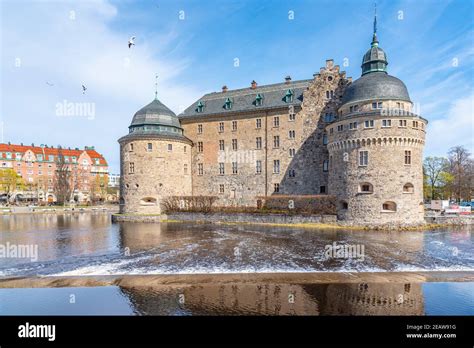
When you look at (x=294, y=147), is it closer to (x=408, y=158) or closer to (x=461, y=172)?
(x=408, y=158)

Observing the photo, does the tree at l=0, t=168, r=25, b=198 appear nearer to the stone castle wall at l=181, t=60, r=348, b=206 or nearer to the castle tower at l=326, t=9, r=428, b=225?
the stone castle wall at l=181, t=60, r=348, b=206

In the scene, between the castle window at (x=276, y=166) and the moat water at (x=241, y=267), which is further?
the castle window at (x=276, y=166)

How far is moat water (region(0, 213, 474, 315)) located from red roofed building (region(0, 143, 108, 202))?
63052mm

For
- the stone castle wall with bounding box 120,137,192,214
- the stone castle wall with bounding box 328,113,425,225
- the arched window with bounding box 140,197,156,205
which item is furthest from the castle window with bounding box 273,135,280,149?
the arched window with bounding box 140,197,156,205

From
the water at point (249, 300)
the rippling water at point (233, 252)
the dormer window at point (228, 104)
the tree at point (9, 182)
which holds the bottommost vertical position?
the rippling water at point (233, 252)

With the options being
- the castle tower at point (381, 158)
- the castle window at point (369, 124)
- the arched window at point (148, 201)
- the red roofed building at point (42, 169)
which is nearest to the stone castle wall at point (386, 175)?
the castle tower at point (381, 158)

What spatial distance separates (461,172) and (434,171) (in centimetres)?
607

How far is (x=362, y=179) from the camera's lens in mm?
28781

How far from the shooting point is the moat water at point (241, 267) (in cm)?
910

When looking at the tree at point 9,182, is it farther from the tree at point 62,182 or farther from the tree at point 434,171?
the tree at point 434,171

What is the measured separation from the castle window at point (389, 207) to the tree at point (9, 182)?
79.0 meters

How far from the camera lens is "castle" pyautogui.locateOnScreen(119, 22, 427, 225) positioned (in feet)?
92.2

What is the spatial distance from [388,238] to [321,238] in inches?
219
